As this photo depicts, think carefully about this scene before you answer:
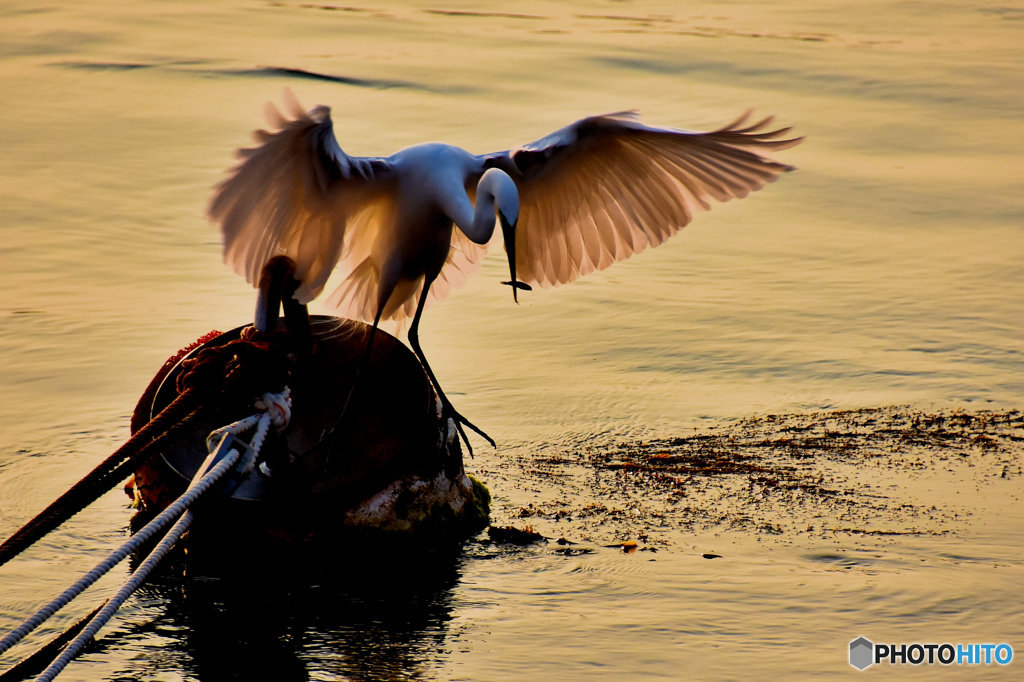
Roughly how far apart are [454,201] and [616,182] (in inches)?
28.2

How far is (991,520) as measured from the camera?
4.20m

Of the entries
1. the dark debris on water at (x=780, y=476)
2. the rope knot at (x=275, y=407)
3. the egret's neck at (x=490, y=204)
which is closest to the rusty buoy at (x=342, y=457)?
the rope knot at (x=275, y=407)

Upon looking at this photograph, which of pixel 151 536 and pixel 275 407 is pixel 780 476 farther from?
pixel 151 536

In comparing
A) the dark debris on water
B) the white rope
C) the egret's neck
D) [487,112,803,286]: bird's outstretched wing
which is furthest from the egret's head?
the white rope

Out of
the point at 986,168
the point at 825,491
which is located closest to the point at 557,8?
the point at 986,168

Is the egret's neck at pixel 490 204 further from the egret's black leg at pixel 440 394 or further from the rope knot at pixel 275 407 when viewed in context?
the rope knot at pixel 275 407

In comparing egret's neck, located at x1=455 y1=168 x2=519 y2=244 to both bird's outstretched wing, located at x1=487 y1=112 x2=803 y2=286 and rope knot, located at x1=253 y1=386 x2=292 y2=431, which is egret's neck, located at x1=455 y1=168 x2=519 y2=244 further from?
rope knot, located at x1=253 y1=386 x2=292 y2=431

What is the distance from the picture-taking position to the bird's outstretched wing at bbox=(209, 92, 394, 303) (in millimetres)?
4176

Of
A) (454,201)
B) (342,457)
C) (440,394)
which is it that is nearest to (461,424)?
(440,394)

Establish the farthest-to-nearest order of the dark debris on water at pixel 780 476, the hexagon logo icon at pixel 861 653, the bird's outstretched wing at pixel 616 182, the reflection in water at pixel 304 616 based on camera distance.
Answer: the bird's outstretched wing at pixel 616 182
the dark debris on water at pixel 780 476
the hexagon logo icon at pixel 861 653
the reflection in water at pixel 304 616

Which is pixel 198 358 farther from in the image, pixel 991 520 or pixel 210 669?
pixel 991 520

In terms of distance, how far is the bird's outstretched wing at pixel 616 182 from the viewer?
4730 millimetres

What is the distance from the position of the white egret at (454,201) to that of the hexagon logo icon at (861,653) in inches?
58.1

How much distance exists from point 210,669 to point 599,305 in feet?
10.9
